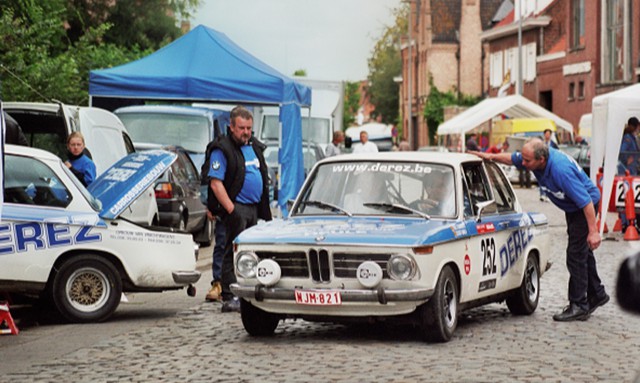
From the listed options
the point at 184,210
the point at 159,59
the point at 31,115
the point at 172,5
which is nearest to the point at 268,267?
the point at 31,115

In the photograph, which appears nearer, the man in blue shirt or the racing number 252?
the racing number 252

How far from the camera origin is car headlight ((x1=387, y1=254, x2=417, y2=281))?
10414mm

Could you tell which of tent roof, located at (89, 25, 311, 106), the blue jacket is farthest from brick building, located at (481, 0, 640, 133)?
the blue jacket

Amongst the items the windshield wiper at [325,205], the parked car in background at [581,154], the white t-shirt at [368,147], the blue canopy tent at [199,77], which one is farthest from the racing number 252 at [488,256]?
the parked car in background at [581,154]

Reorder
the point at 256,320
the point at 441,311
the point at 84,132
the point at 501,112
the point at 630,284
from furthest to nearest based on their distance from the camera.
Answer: the point at 501,112 → the point at 84,132 → the point at 256,320 → the point at 441,311 → the point at 630,284

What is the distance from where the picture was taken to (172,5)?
4834cm

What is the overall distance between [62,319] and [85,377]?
3.50 m

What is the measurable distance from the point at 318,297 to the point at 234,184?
9.91ft

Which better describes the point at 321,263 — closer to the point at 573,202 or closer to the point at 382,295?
the point at 382,295

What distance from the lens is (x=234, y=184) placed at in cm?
1330

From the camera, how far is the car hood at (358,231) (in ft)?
34.5

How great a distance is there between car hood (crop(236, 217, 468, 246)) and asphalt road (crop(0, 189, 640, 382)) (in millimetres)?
811

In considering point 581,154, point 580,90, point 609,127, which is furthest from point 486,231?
point 580,90

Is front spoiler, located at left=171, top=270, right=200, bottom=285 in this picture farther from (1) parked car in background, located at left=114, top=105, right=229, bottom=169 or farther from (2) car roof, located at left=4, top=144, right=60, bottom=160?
(1) parked car in background, located at left=114, top=105, right=229, bottom=169
